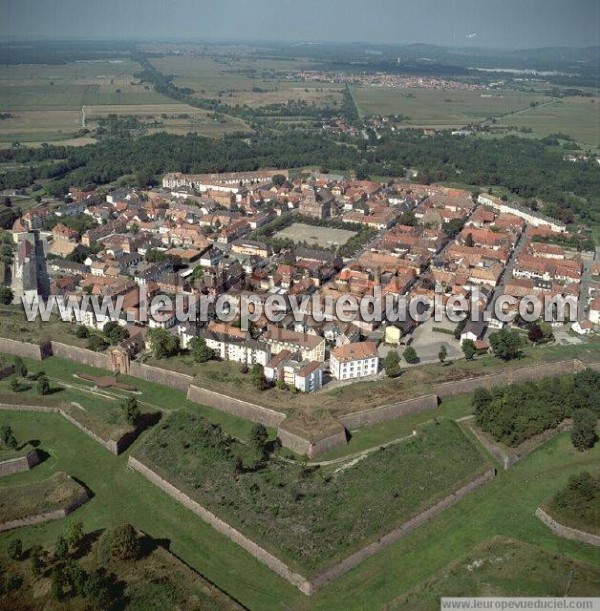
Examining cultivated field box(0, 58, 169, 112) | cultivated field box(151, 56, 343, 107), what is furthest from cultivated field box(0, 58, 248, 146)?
cultivated field box(151, 56, 343, 107)

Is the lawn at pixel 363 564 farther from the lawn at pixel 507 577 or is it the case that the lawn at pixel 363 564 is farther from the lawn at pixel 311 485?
the lawn at pixel 311 485

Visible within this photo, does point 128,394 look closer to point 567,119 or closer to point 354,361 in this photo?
point 354,361

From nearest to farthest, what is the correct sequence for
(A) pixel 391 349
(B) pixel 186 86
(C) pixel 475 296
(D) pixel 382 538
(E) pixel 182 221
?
(D) pixel 382 538, (A) pixel 391 349, (C) pixel 475 296, (E) pixel 182 221, (B) pixel 186 86

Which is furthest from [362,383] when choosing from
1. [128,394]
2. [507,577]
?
[507,577]

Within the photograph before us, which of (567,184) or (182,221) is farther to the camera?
(567,184)

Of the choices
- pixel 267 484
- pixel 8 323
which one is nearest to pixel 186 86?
pixel 8 323

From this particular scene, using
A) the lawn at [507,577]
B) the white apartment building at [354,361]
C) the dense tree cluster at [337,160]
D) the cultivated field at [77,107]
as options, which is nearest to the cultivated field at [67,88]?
the cultivated field at [77,107]

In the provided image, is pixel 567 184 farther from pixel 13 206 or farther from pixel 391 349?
pixel 13 206
